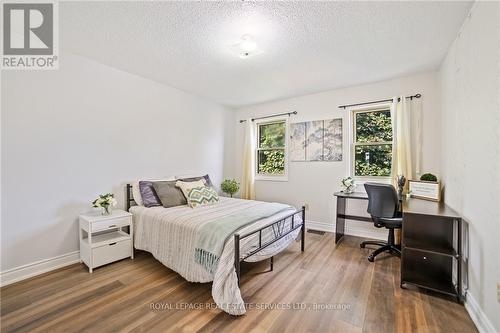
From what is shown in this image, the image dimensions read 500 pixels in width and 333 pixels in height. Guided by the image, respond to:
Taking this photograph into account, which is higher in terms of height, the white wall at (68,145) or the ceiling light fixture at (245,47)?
the ceiling light fixture at (245,47)

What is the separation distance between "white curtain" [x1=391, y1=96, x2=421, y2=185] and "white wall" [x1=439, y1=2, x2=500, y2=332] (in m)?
0.82

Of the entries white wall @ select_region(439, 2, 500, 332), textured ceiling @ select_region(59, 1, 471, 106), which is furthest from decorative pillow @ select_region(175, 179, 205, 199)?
white wall @ select_region(439, 2, 500, 332)

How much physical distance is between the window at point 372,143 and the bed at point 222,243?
1.49m

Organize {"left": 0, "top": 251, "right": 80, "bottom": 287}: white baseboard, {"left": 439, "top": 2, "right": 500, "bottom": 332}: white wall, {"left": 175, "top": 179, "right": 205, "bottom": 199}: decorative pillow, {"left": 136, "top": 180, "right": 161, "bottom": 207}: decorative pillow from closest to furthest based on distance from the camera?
{"left": 439, "top": 2, "right": 500, "bottom": 332}: white wall → {"left": 0, "top": 251, "right": 80, "bottom": 287}: white baseboard → {"left": 136, "top": 180, "right": 161, "bottom": 207}: decorative pillow → {"left": 175, "top": 179, "right": 205, "bottom": 199}: decorative pillow

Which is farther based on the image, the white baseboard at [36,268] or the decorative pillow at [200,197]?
the decorative pillow at [200,197]

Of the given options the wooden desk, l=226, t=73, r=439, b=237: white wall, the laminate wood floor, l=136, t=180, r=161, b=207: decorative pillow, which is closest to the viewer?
the laminate wood floor

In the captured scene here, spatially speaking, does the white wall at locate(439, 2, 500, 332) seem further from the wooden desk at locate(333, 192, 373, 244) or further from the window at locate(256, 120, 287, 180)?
the window at locate(256, 120, 287, 180)

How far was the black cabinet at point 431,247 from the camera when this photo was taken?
202cm

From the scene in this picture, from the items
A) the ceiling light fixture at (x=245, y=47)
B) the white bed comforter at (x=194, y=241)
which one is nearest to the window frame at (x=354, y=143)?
the white bed comforter at (x=194, y=241)

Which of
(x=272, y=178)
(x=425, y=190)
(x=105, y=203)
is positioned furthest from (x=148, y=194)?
(x=425, y=190)

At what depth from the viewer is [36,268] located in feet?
7.70

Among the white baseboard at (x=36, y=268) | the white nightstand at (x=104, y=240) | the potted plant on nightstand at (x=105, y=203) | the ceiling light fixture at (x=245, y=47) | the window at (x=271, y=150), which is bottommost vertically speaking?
the white baseboard at (x=36, y=268)

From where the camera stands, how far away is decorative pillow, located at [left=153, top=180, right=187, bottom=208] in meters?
3.02

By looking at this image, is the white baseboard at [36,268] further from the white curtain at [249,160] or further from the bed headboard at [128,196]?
the white curtain at [249,160]
